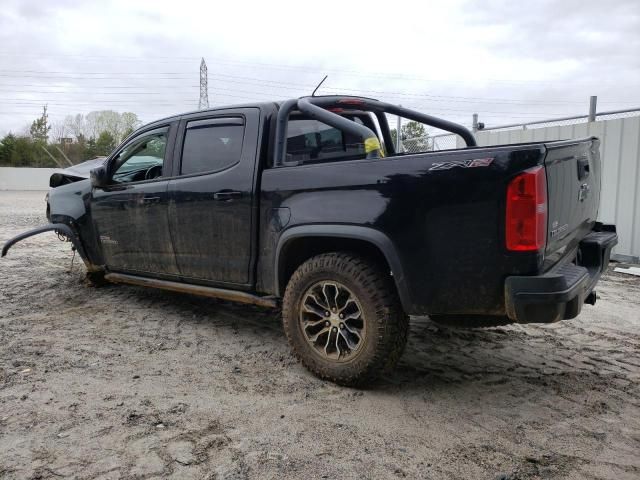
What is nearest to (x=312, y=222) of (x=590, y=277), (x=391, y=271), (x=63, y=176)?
(x=391, y=271)

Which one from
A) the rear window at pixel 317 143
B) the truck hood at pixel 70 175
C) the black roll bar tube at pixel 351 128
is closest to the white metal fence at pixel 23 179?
the truck hood at pixel 70 175

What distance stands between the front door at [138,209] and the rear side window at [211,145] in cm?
24

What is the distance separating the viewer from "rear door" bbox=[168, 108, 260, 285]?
3.89 metres

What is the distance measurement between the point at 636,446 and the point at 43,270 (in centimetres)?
702

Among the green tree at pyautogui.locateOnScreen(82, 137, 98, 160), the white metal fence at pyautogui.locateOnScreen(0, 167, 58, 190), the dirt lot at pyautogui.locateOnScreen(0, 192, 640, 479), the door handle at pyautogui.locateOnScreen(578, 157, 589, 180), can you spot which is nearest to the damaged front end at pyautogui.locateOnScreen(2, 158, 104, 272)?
the dirt lot at pyautogui.locateOnScreen(0, 192, 640, 479)

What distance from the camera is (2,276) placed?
6621mm

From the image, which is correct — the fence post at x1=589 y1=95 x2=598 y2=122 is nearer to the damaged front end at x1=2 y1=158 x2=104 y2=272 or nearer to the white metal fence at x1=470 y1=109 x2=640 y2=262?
the white metal fence at x1=470 y1=109 x2=640 y2=262

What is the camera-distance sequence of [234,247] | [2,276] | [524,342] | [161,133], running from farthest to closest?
[2,276] < [161,133] < [524,342] < [234,247]

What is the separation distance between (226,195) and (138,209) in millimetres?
1260

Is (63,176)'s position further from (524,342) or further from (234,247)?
(524,342)

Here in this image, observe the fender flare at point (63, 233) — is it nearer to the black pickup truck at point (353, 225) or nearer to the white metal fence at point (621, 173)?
the black pickup truck at point (353, 225)

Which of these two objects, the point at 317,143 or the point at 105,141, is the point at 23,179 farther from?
the point at 317,143

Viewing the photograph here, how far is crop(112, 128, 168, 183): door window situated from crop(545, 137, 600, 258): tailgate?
10.7ft

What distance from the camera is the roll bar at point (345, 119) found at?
3428 millimetres
